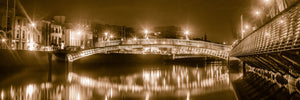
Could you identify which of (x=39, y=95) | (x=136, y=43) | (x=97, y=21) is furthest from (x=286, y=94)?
(x=97, y=21)

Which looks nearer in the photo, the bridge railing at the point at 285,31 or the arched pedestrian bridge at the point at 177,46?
the bridge railing at the point at 285,31

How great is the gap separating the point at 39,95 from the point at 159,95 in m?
8.68

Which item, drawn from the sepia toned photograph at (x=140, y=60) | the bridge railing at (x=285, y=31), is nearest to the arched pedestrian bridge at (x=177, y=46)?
the sepia toned photograph at (x=140, y=60)

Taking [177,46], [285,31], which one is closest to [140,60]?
[177,46]

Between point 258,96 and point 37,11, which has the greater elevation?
point 37,11

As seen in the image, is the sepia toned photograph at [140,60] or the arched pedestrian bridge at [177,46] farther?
the arched pedestrian bridge at [177,46]

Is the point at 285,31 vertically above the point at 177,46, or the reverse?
the point at 285,31

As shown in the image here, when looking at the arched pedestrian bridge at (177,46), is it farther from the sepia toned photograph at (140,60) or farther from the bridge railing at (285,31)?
the bridge railing at (285,31)

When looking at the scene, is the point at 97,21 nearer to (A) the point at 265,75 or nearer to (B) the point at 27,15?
(B) the point at 27,15

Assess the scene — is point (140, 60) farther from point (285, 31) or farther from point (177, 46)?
point (285, 31)

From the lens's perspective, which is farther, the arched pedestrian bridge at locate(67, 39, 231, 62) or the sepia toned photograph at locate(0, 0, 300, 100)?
the arched pedestrian bridge at locate(67, 39, 231, 62)

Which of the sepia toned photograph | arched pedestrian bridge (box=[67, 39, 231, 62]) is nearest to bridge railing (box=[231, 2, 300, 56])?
the sepia toned photograph

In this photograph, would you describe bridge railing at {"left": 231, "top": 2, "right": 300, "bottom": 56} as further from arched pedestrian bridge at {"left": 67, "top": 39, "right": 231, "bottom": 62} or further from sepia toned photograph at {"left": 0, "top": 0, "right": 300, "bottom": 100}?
arched pedestrian bridge at {"left": 67, "top": 39, "right": 231, "bottom": 62}

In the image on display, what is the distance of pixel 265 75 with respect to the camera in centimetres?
2236
